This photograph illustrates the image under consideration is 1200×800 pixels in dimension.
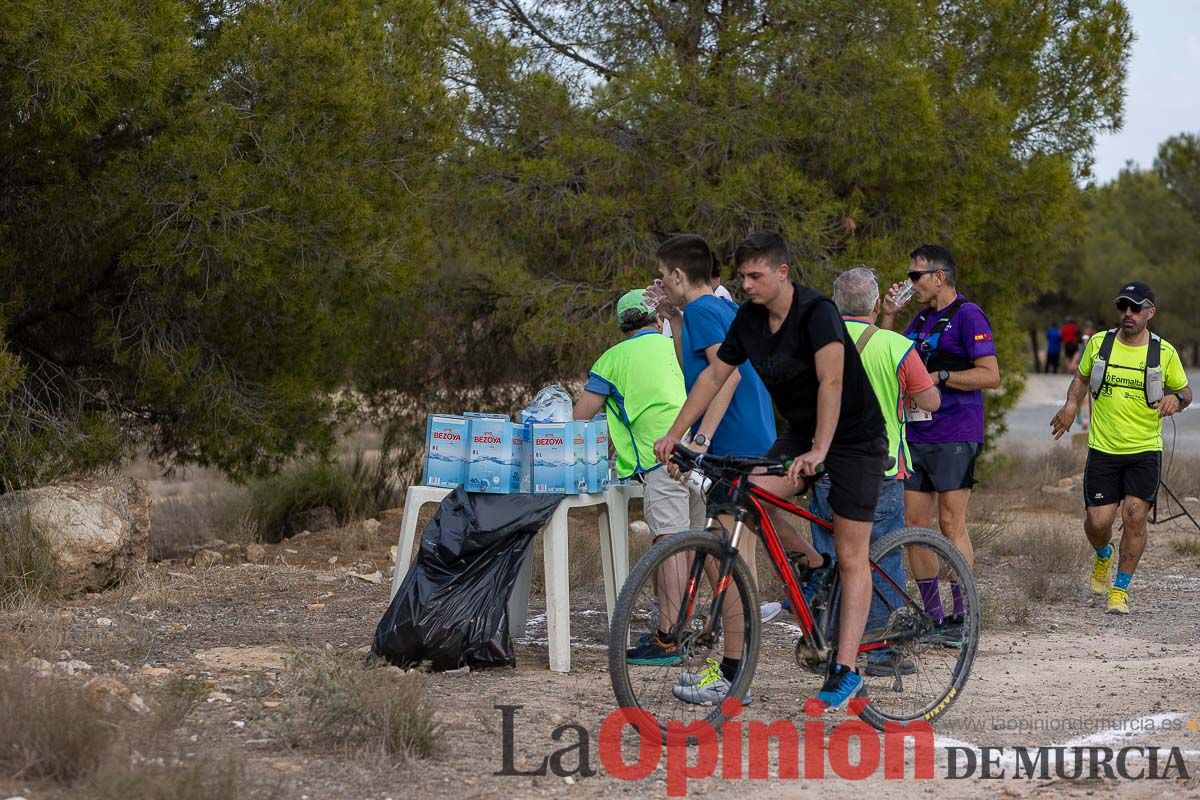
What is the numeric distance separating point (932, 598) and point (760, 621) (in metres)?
1.19

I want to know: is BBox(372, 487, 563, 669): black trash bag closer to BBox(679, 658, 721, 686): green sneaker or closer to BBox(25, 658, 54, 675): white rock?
BBox(679, 658, 721, 686): green sneaker

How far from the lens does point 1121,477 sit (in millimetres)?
8305

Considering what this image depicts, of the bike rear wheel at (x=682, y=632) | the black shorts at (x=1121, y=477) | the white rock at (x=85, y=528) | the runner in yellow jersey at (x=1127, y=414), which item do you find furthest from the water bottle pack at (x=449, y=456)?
the black shorts at (x=1121, y=477)

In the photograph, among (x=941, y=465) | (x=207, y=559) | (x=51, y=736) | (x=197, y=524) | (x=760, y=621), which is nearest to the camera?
(x=51, y=736)

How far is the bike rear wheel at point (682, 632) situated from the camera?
491 cm

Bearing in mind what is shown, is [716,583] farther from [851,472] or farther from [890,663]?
[890,663]

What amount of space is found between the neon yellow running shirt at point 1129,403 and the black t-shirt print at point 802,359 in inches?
132

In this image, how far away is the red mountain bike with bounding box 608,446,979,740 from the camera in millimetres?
5062

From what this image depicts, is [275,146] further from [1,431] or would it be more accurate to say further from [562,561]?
[562,561]

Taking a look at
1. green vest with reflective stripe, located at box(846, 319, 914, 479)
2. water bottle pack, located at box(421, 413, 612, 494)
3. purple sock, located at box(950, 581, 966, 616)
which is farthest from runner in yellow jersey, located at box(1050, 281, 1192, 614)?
water bottle pack, located at box(421, 413, 612, 494)

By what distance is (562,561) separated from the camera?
6.33 m

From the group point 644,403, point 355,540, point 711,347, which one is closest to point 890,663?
point 711,347

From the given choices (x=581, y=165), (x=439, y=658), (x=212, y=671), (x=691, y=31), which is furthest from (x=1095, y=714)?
(x=691, y=31)

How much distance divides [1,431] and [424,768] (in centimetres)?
528
